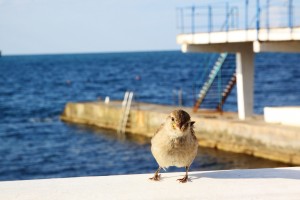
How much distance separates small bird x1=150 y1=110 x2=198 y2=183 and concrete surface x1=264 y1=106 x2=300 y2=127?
Result: 24.0m

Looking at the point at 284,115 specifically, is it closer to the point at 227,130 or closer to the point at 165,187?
the point at 227,130

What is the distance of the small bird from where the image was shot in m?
5.29

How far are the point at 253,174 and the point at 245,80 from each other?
93.0 ft

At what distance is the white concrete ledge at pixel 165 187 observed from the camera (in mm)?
4336

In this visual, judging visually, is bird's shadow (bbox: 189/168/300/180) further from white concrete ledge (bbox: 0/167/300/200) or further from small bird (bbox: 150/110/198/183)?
small bird (bbox: 150/110/198/183)

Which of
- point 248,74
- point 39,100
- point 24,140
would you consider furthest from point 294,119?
point 39,100

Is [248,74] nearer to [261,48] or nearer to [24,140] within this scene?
[261,48]

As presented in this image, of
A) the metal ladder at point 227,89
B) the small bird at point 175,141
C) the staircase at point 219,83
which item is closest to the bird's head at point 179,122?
the small bird at point 175,141

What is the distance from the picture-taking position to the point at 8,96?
292 ft

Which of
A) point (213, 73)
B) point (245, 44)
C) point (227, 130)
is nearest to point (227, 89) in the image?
point (213, 73)

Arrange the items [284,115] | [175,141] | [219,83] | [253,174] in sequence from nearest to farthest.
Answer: [253,174], [175,141], [284,115], [219,83]

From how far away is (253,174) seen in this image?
5152 mm

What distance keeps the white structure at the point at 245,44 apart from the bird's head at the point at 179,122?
2005 centimetres

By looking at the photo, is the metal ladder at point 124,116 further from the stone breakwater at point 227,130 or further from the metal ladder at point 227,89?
the metal ladder at point 227,89
